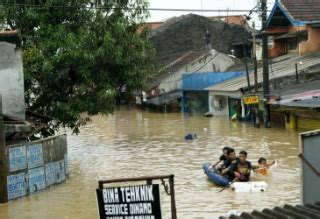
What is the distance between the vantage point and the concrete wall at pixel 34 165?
15.7m

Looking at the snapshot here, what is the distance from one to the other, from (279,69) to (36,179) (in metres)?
23.4

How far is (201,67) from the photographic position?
51.4 meters

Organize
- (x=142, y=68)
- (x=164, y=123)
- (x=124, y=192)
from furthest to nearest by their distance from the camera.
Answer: (x=164, y=123) → (x=142, y=68) → (x=124, y=192)

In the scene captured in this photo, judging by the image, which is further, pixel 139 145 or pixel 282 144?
pixel 139 145

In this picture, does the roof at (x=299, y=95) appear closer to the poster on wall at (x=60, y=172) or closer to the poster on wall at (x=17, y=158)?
the poster on wall at (x=60, y=172)

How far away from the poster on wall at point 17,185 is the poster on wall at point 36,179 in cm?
21

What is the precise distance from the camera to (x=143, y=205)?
7.30m

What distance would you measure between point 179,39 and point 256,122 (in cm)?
2699

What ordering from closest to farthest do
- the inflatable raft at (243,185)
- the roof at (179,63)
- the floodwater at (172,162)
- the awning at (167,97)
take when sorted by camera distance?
the floodwater at (172,162) → the inflatable raft at (243,185) → the awning at (167,97) → the roof at (179,63)

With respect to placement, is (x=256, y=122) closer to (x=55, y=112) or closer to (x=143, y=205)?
(x=55, y=112)

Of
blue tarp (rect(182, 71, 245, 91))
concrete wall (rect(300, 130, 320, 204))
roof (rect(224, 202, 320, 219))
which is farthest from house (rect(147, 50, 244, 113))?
roof (rect(224, 202, 320, 219))

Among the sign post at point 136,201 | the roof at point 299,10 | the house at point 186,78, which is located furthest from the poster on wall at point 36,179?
the house at point 186,78

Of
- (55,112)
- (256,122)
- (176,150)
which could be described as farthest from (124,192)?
(256,122)

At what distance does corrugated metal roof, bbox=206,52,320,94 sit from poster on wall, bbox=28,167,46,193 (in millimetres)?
20071
